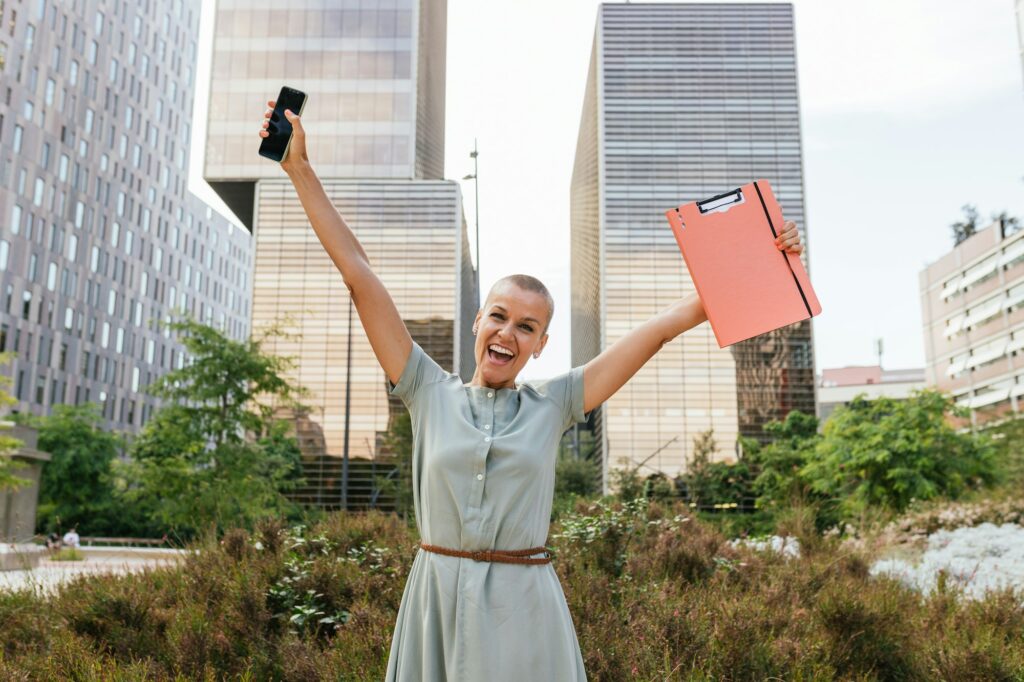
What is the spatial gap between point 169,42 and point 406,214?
2925cm

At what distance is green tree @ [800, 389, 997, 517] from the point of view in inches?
1063

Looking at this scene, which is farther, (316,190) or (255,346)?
(255,346)

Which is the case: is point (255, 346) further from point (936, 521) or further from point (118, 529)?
point (118, 529)

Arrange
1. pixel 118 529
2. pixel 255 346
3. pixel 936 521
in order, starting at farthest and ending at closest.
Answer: pixel 118 529
pixel 255 346
pixel 936 521

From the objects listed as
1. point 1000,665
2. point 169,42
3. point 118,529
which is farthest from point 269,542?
point 169,42

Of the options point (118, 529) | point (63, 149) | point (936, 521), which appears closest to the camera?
point (936, 521)

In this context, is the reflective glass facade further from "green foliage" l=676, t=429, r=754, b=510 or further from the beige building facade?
the beige building facade

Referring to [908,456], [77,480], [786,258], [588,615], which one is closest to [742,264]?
[786,258]

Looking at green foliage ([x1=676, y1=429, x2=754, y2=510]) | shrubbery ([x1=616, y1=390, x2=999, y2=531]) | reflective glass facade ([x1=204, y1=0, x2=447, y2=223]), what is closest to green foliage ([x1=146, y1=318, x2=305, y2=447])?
shrubbery ([x1=616, y1=390, x2=999, y2=531])

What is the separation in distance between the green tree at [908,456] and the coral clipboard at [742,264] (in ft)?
83.9

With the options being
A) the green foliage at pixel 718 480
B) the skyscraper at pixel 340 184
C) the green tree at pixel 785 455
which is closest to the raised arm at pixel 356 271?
the green tree at pixel 785 455

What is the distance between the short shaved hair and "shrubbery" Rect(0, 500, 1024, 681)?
2.17 metres

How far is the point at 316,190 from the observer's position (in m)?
2.10

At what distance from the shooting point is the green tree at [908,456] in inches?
1063
